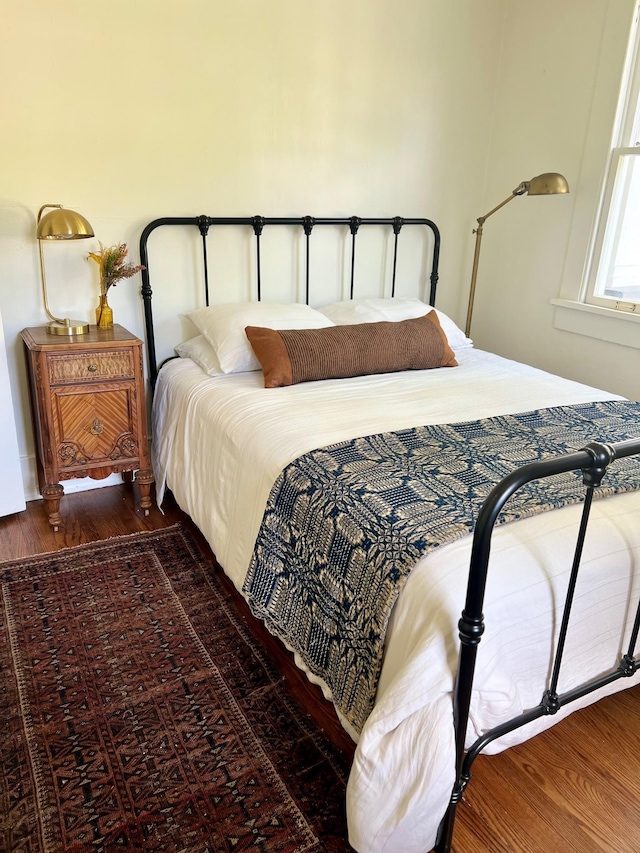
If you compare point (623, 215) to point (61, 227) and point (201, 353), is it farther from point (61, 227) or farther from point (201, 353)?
point (61, 227)

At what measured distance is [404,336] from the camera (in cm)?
259

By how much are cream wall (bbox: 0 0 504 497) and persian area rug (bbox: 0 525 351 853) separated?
1.00 meters

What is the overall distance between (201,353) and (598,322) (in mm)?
1799

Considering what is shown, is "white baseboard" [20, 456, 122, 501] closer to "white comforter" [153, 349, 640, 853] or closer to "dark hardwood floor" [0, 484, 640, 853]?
"white comforter" [153, 349, 640, 853]

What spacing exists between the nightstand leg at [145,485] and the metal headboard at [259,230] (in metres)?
0.44

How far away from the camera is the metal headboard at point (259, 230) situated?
8.76 ft

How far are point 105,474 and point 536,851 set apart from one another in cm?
189

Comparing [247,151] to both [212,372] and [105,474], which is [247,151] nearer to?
[212,372]

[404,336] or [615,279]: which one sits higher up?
[615,279]

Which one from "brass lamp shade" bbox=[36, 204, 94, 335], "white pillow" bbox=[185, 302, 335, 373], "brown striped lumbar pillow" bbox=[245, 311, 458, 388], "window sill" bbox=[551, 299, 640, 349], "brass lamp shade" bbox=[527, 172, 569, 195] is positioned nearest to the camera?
"brass lamp shade" bbox=[36, 204, 94, 335]

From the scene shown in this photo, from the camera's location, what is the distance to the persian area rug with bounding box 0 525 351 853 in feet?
4.30

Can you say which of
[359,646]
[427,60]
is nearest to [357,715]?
[359,646]

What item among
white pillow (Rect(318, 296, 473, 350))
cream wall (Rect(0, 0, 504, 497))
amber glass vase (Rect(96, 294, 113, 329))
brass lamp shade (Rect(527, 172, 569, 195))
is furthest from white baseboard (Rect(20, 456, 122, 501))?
brass lamp shade (Rect(527, 172, 569, 195))

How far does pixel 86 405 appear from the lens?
2.36 m
